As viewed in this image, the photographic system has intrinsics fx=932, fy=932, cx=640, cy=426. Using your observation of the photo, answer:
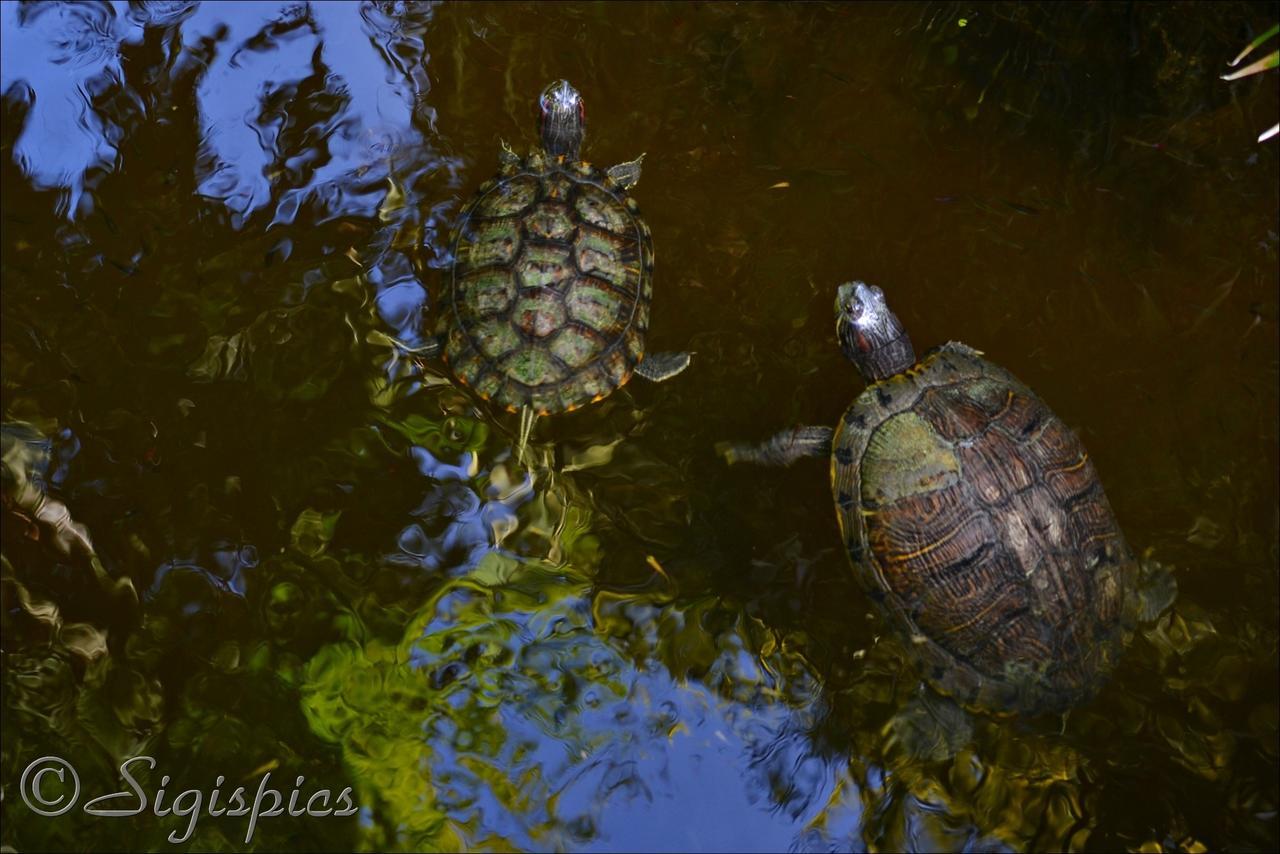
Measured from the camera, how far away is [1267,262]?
12.2 ft

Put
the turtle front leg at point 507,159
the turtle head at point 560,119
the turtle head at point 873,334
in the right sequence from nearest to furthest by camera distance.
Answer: the turtle head at point 873,334
the turtle front leg at point 507,159
the turtle head at point 560,119

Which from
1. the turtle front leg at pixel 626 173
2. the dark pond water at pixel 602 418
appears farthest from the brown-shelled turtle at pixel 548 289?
the dark pond water at pixel 602 418

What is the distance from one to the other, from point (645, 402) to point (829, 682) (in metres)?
1.29

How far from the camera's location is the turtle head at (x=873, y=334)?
3488mm

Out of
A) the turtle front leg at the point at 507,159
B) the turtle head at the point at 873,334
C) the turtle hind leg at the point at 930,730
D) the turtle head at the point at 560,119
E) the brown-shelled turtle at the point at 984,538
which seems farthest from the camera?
the turtle head at the point at 560,119

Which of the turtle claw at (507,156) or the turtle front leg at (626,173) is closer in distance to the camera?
the turtle claw at (507,156)

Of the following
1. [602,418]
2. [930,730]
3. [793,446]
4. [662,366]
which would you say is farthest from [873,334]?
[930,730]

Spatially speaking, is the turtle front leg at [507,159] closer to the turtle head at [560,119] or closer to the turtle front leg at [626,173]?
the turtle head at [560,119]

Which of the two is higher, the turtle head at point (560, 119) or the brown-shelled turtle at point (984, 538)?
the turtle head at point (560, 119)

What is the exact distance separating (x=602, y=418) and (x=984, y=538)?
1.50 meters

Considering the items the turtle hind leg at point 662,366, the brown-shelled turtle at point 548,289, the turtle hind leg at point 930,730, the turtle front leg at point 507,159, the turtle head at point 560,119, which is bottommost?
the turtle hind leg at point 930,730

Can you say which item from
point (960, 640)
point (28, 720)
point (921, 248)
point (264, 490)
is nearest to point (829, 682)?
point (960, 640)

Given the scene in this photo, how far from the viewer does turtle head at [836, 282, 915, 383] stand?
11.4 feet

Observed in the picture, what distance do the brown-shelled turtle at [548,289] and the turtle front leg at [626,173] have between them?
0.40ft
